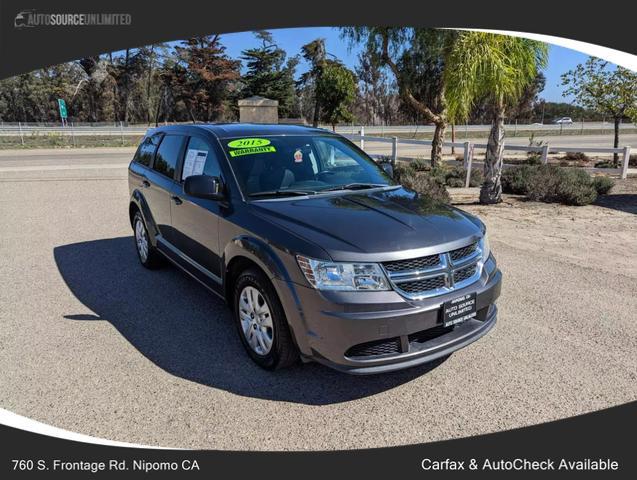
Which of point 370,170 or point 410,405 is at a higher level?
point 370,170

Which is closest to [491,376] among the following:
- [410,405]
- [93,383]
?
[410,405]

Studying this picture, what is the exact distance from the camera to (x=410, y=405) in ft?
10.6

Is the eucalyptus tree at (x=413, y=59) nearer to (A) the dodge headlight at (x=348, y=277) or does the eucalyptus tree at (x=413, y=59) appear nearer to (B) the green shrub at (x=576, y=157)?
(B) the green shrub at (x=576, y=157)

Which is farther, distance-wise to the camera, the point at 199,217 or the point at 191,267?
the point at 191,267

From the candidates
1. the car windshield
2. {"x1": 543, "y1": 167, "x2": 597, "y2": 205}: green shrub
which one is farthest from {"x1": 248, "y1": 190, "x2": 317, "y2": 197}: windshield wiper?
{"x1": 543, "y1": 167, "x2": 597, "y2": 205}: green shrub

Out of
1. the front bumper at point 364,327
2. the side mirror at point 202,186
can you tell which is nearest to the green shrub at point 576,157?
the front bumper at point 364,327

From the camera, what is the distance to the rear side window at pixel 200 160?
168 inches

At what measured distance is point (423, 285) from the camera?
10.2ft

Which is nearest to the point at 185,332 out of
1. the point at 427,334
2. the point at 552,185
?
the point at 427,334

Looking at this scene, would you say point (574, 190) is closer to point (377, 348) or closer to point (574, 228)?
point (574, 228)

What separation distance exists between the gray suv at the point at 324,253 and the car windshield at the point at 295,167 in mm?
13

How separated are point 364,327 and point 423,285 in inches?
20.5

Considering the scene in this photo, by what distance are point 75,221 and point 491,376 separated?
8.17m

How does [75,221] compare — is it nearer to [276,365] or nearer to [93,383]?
[93,383]
